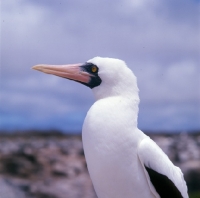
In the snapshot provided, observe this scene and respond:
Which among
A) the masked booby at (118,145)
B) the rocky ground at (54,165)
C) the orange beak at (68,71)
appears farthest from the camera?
the rocky ground at (54,165)

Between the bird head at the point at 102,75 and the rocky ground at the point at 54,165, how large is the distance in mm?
3256

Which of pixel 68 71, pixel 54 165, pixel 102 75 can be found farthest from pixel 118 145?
pixel 54 165

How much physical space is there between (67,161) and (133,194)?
3.82 m

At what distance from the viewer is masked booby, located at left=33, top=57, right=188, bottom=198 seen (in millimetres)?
2508

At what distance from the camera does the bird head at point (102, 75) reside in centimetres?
268

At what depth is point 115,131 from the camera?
2.51 metres

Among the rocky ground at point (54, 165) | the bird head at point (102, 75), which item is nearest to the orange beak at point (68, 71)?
the bird head at point (102, 75)

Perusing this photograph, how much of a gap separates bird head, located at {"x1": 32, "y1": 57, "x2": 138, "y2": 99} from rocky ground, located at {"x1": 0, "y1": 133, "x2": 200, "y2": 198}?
10.7ft

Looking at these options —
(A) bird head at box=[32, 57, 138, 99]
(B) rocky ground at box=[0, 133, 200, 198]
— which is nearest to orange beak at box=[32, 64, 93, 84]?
(A) bird head at box=[32, 57, 138, 99]

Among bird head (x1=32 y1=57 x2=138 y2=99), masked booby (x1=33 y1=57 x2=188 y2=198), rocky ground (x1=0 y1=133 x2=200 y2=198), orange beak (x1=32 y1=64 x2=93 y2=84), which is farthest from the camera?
rocky ground (x1=0 y1=133 x2=200 y2=198)

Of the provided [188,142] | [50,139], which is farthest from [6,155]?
[188,142]

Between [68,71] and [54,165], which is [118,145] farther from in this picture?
[54,165]

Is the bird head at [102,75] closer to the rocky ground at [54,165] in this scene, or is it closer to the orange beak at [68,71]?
the orange beak at [68,71]

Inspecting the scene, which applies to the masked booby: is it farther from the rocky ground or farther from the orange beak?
the rocky ground
